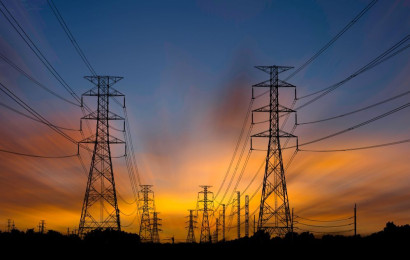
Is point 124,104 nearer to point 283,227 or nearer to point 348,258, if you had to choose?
point 283,227

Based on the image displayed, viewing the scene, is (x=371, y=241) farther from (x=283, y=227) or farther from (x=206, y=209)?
(x=206, y=209)

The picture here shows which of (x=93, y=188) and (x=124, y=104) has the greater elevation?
(x=124, y=104)

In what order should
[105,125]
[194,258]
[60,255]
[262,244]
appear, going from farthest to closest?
1. [262,244]
2. [105,125]
3. [194,258]
4. [60,255]

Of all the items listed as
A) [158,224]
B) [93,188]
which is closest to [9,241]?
[93,188]

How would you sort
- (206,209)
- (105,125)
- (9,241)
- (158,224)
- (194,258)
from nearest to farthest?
1. (9,241)
2. (194,258)
3. (105,125)
4. (206,209)
5. (158,224)

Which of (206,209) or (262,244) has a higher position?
(206,209)

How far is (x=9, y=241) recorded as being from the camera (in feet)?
162

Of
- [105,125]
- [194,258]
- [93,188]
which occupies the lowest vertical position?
[194,258]

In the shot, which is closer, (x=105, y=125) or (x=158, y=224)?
(x=105, y=125)

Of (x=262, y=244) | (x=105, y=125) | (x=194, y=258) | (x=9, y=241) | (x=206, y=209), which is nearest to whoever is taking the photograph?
(x=9, y=241)

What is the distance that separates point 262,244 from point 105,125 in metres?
24.5

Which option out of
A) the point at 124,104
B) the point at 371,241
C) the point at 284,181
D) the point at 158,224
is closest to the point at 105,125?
the point at 124,104

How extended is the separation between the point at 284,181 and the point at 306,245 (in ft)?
42.4

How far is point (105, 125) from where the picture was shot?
58.6 m
